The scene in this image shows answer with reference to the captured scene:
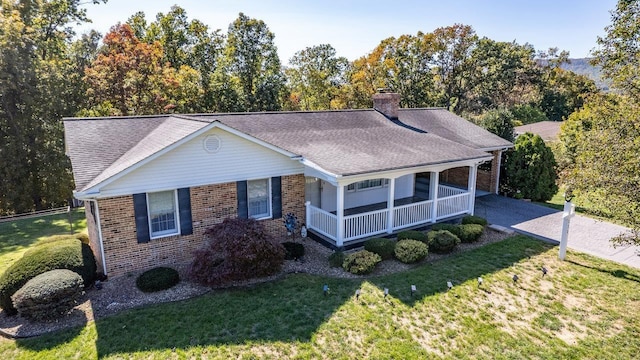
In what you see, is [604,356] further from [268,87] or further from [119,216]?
[268,87]

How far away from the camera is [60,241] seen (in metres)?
11.0

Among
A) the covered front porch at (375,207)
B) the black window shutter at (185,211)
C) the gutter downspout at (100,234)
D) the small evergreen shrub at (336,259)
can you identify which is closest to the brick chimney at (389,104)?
the covered front porch at (375,207)

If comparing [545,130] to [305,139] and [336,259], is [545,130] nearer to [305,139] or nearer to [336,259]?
[305,139]

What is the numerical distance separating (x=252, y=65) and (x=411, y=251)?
95.1ft

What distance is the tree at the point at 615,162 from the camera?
27.5 feet

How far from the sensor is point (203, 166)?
1177 cm

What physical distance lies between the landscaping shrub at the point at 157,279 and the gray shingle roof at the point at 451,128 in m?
14.0

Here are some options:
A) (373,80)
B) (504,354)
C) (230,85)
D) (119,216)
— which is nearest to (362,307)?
(504,354)

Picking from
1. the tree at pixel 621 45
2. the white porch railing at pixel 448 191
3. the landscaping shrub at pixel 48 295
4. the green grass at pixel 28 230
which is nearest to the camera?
the landscaping shrub at pixel 48 295

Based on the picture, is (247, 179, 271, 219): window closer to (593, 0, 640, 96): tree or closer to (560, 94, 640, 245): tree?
(560, 94, 640, 245): tree

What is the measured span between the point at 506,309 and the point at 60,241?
41.4ft

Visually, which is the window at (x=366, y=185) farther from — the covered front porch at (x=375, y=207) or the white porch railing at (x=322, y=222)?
the white porch railing at (x=322, y=222)

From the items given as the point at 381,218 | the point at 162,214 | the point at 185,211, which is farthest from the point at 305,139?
the point at 162,214

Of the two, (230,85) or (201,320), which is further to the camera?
(230,85)
